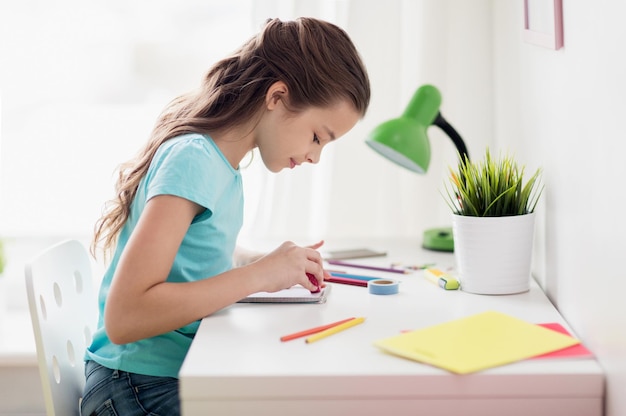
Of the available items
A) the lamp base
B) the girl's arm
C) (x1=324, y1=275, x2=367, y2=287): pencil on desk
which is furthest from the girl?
the lamp base

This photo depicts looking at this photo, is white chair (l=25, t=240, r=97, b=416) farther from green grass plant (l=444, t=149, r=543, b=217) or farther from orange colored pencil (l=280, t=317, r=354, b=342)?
green grass plant (l=444, t=149, r=543, b=217)

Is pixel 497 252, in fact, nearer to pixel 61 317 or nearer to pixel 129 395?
pixel 129 395

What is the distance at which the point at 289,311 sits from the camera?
3.39 feet

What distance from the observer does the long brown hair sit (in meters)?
1.14

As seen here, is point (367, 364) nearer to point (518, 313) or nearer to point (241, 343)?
→ point (241, 343)

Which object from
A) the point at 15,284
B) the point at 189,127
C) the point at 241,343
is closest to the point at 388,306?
the point at 241,343

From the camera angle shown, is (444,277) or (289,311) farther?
(444,277)

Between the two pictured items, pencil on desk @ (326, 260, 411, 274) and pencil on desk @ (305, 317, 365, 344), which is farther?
pencil on desk @ (326, 260, 411, 274)

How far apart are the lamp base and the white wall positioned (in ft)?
0.94

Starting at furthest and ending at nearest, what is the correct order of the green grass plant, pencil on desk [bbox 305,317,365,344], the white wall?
1. the green grass plant
2. pencil on desk [bbox 305,317,365,344]
3. the white wall

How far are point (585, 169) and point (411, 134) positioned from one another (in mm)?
531

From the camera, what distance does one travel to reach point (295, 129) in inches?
45.9

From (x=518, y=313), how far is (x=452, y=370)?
0.29m

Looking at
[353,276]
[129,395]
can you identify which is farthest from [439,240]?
[129,395]
